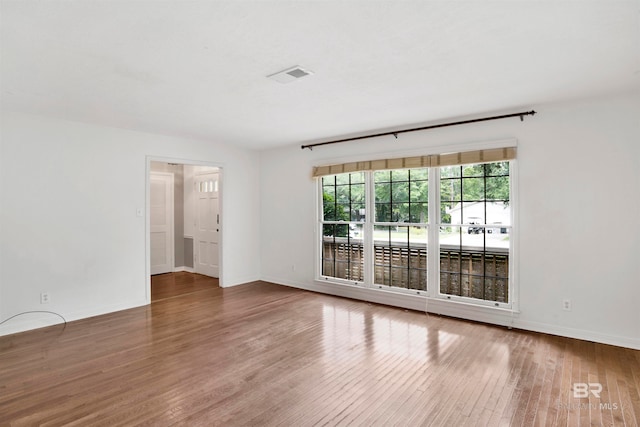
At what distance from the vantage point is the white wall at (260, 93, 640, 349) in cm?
345

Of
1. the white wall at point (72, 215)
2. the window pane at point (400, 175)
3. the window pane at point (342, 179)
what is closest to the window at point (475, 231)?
the window pane at point (400, 175)

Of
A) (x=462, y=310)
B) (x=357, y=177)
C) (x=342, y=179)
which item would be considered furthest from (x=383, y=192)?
(x=462, y=310)

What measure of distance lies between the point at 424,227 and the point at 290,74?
9.38 ft

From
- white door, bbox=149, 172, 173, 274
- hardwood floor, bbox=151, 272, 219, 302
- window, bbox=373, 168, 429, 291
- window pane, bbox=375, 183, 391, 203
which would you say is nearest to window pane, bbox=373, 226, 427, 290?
window, bbox=373, 168, 429, 291

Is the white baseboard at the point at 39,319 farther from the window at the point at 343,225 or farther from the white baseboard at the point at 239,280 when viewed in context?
the window at the point at 343,225

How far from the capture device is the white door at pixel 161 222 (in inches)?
288

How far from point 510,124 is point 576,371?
265 centimetres

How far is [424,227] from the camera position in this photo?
A: 4750mm

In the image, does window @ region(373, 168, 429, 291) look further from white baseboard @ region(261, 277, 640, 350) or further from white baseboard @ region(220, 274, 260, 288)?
white baseboard @ region(220, 274, 260, 288)

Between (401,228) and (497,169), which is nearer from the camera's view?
(497,169)

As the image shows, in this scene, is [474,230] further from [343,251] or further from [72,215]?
[72,215]

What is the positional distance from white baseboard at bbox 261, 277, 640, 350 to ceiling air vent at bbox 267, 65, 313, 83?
3.31 m

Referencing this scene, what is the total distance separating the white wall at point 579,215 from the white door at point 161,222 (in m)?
5.92

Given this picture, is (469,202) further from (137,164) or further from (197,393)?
(137,164)
